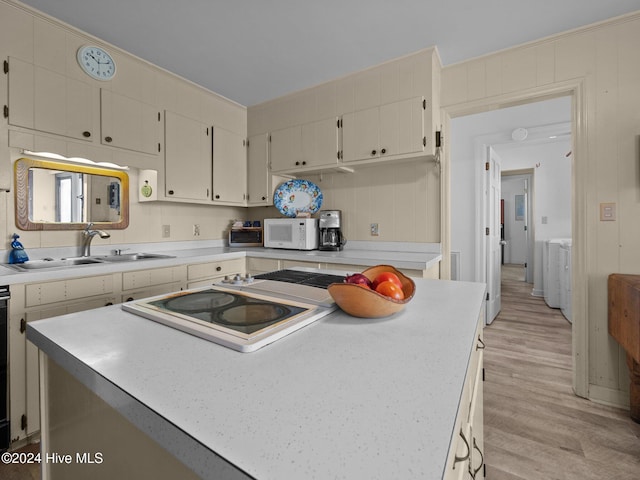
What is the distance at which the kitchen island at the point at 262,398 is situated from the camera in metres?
0.37

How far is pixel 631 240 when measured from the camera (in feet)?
6.51

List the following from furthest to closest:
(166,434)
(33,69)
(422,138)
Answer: (422,138) < (33,69) < (166,434)

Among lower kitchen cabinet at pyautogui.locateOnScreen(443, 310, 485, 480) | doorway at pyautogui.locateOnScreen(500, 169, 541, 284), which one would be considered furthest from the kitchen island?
doorway at pyautogui.locateOnScreen(500, 169, 541, 284)

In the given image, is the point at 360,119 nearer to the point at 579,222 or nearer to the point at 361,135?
the point at 361,135

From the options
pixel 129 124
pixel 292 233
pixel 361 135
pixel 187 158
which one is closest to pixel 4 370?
pixel 129 124

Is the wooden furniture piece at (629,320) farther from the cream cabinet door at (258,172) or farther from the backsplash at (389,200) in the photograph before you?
the cream cabinet door at (258,172)

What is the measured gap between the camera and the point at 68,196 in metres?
2.37

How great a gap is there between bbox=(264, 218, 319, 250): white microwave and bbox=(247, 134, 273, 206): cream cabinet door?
0.33 metres

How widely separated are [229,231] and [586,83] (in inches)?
127

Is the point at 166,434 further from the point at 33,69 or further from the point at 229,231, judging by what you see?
the point at 229,231

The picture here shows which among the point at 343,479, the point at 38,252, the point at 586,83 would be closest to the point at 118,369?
the point at 343,479

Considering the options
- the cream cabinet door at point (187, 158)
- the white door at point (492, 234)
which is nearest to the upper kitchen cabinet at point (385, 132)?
the cream cabinet door at point (187, 158)

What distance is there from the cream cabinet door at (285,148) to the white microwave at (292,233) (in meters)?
0.55

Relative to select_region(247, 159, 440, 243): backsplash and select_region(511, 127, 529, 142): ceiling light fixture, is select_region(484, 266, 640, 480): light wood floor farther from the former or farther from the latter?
select_region(511, 127, 529, 142): ceiling light fixture
